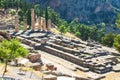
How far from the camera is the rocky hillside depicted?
139875mm

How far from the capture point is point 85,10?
14875 centimetres

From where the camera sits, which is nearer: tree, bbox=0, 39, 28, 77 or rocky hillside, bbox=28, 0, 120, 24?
tree, bbox=0, 39, 28, 77

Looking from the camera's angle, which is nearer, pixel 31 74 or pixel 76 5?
pixel 31 74

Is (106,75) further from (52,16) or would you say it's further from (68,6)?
(68,6)

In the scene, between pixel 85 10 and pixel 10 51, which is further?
pixel 85 10

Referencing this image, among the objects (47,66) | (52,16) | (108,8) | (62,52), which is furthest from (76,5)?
(47,66)

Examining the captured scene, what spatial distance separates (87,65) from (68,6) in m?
106

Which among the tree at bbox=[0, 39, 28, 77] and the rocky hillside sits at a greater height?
the tree at bbox=[0, 39, 28, 77]

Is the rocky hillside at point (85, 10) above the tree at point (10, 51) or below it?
below

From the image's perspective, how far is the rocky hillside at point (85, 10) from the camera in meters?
140

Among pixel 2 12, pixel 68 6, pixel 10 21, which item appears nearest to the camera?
pixel 10 21

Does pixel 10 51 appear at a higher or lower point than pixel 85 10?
higher

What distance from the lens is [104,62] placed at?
1529 inches

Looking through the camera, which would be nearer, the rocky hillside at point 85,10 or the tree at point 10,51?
the tree at point 10,51
